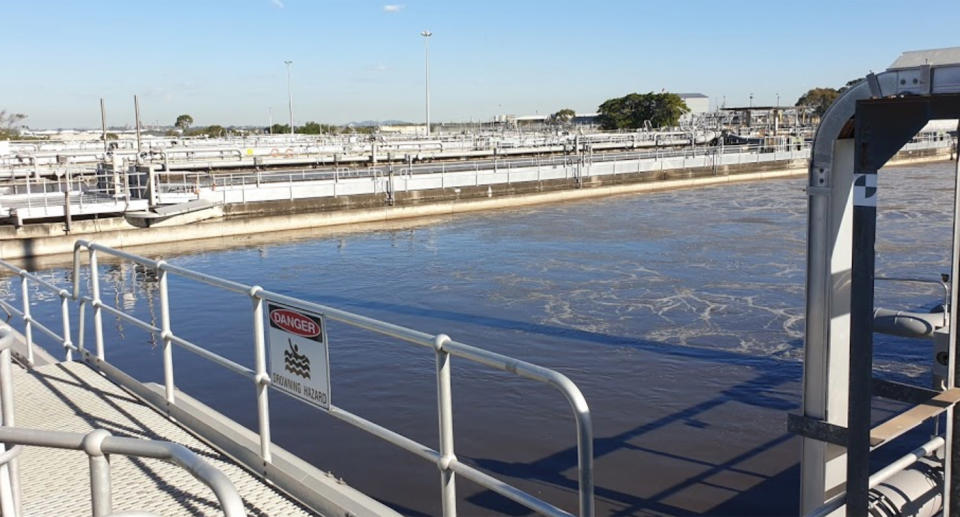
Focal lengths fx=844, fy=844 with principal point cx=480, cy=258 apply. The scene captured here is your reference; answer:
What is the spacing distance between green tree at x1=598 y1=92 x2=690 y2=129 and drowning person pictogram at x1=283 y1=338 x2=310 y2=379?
10334 centimetres

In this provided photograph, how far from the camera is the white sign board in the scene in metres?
4.66

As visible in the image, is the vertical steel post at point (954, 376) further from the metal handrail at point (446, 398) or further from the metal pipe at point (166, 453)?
the metal pipe at point (166, 453)

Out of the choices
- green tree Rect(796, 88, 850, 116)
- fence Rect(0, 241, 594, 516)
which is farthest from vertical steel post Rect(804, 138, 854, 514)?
green tree Rect(796, 88, 850, 116)

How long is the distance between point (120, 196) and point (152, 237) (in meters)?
2.19

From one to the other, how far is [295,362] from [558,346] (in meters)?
9.17

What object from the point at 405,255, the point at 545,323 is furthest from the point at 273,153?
the point at 545,323

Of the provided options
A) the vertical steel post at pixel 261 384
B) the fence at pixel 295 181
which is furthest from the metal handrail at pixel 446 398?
the fence at pixel 295 181

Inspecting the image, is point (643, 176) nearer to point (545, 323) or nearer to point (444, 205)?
point (444, 205)

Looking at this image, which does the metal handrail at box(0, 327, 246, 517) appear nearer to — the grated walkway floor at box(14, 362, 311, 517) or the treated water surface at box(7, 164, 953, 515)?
the grated walkway floor at box(14, 362, 311, 517)

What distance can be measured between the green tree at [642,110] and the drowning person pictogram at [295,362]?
10334 cm

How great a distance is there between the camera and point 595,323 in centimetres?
1541

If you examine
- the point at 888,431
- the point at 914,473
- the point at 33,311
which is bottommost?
the point at 33,311

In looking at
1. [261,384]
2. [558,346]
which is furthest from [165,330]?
[558,346]

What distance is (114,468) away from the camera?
16.3ft
